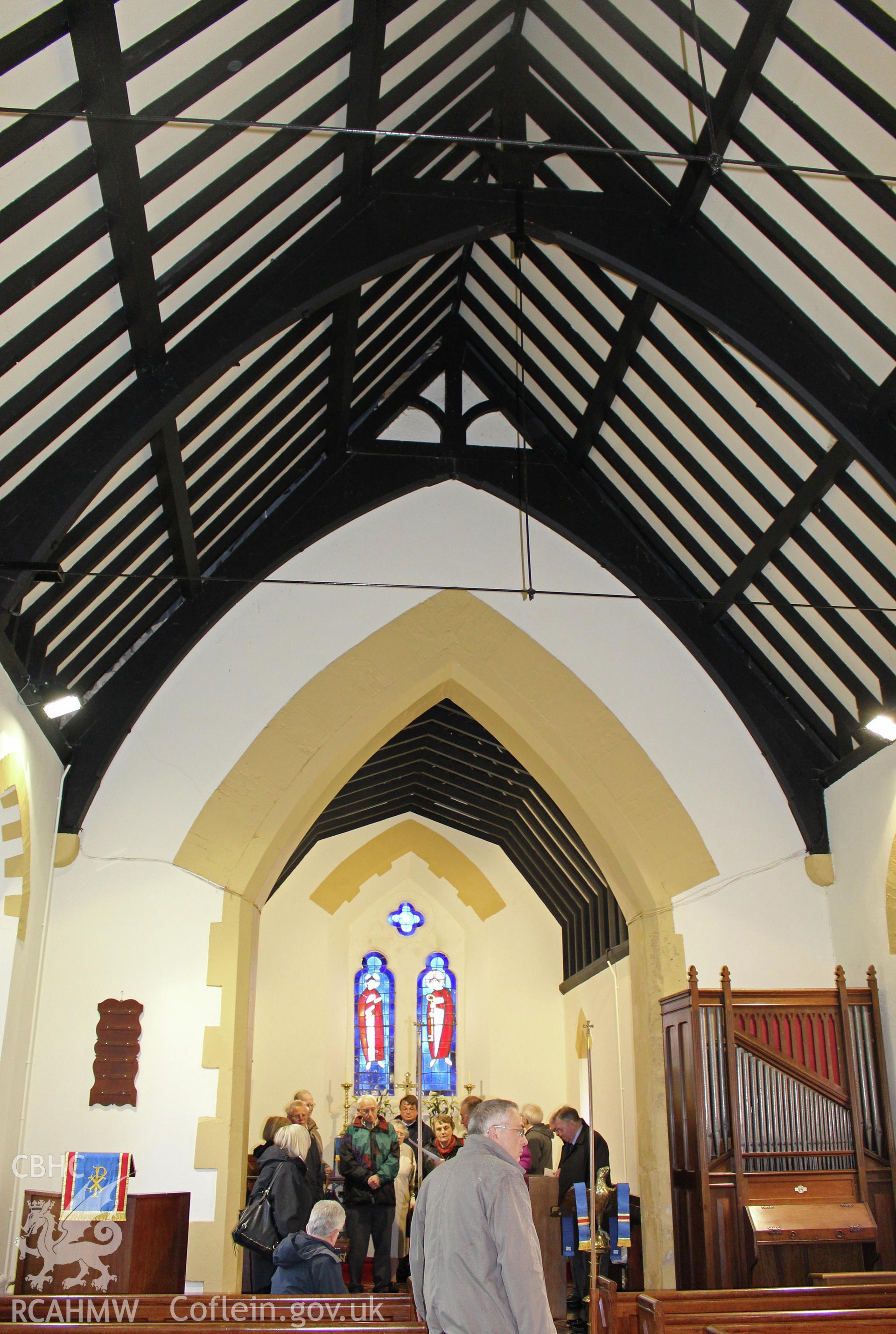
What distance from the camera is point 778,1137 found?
5465 millimetres

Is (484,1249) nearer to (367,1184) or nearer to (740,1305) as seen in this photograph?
(740,1305)

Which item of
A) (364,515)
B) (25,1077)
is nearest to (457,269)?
(364,515)

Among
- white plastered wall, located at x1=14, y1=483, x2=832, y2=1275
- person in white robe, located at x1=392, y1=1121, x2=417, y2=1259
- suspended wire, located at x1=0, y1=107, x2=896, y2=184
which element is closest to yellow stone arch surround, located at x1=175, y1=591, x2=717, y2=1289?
white plastered wall, located at x1=14, y1=483, x2=832, y2=1275

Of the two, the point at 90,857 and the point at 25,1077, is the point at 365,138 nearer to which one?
the point at 90,857

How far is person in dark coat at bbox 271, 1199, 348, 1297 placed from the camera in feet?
12.5

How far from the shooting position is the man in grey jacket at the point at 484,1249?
94.7 inches

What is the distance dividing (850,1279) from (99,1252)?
2875mm

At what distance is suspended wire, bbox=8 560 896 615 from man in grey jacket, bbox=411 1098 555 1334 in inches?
115

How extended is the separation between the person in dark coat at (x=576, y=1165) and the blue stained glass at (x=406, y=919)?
5.94 m

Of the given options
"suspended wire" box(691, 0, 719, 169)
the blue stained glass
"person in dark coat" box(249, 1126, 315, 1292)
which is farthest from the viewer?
the blue stained glass

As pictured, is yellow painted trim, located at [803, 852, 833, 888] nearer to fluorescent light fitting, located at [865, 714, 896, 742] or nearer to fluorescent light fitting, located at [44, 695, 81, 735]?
fluorescent light fitting, located at [865, 714, 896, 742]

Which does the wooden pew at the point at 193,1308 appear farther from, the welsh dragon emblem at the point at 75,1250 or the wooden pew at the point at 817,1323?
the wooden pew at the point at 817,1323

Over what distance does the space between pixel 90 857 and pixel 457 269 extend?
4026mm

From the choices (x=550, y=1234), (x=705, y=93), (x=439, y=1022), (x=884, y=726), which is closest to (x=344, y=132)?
(x=705, y=93)
